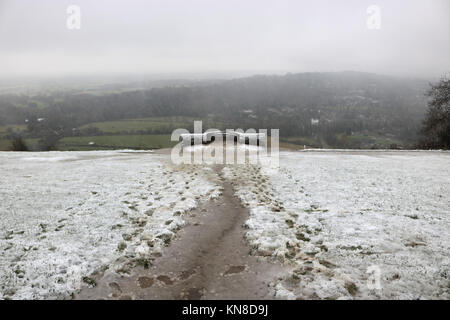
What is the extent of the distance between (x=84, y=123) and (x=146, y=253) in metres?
158

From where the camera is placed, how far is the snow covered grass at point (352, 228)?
367 inches

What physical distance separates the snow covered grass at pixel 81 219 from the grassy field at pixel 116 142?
73921 mm

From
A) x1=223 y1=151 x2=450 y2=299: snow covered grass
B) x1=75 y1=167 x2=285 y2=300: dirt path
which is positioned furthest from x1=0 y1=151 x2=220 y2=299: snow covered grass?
x1=223 y1=151 x2=450 y2=299: snow covered grass

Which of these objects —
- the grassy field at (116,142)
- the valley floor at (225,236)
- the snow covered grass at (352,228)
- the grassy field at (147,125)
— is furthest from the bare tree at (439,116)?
the grassy field at (147,125)

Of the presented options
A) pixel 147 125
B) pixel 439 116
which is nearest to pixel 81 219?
pixel 439 116

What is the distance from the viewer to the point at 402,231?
519 inches

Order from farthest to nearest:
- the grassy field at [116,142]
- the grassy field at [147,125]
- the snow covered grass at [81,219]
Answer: the grassy field at [147,125]
the grassy field at [116,142]
the snow covered grass at [81,219]

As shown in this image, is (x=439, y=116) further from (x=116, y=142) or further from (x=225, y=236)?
(x=116, y=142)

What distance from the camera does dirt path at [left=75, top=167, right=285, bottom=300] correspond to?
9.07m

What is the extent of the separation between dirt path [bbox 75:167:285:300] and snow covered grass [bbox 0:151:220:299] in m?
0.65

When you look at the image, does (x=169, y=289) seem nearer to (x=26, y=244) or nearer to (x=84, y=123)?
(x=26, y=244)

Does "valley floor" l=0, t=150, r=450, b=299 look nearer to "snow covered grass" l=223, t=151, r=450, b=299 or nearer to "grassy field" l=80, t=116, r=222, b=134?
"snow covered grass" l=223, t=151, r=450, b=299

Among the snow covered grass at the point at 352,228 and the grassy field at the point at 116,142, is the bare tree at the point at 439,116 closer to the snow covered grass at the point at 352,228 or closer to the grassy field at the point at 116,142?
the snow covered grass at the point at 352,228

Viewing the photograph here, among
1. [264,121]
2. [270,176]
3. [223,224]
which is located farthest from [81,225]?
[264,121]
